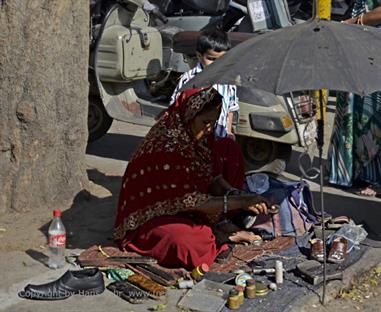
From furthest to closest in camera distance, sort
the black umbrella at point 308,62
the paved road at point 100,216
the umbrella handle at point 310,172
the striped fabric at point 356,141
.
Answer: the umbrella handle at point 310,172, the striped fabric at point 356,141, the paved road at point 100,216, the black umbrella at point 308,62

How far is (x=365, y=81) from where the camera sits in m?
4.20

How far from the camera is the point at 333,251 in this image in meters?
5.36

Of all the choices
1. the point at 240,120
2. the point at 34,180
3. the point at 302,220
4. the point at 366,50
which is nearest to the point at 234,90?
the point at 240,120

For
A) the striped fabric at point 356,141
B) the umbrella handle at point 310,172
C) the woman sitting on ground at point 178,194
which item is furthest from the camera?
the umbrella handle at point 310,172

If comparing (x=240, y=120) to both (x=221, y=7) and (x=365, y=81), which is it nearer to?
(x=221, y=7)

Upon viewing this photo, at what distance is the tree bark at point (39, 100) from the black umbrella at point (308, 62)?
1866 millimetres

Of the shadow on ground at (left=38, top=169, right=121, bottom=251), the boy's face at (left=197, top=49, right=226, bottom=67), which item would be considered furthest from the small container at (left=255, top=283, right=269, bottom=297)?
the boy's face at (left=197, top=49, right=226, bottom=67)

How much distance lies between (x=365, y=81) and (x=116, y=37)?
13.7 ft

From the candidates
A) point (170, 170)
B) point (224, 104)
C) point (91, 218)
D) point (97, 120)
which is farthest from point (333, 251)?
point (97, 120)

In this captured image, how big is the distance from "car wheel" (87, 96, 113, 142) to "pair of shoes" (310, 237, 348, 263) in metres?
3.52

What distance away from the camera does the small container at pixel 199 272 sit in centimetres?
506

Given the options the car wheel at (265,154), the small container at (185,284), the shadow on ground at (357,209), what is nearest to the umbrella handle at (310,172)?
the car wheel at (265,154)

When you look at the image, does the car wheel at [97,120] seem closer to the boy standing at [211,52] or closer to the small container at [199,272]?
the boy standing at [211,52]

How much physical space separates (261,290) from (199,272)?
40 centimetres
